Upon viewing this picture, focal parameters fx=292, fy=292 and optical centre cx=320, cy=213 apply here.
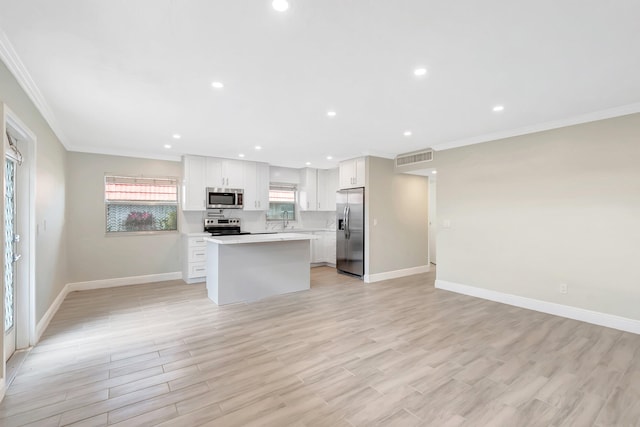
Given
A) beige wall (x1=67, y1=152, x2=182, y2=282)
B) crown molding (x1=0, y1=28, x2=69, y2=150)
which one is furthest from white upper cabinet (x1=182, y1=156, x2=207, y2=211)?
crown molding (x1=0, y1=28, x2=69, y2=150)

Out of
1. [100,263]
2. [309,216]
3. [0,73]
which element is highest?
[0,73]

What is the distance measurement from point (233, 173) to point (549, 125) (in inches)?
220

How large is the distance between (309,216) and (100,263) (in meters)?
4.63

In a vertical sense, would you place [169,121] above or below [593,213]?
above

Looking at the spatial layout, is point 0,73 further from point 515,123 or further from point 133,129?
point 515,123

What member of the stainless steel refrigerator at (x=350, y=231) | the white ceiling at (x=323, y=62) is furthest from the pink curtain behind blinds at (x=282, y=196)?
the white ceiling at (x=323, y=62)

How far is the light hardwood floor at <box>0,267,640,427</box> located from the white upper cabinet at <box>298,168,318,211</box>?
3.73 meters

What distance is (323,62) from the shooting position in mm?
2373

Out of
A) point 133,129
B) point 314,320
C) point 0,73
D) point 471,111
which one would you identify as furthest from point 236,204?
point 471,111

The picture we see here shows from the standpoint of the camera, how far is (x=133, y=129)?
13.9 feet

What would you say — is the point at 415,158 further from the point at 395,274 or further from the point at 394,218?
the point at 395,274

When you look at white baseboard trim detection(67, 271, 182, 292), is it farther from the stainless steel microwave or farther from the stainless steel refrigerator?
the stainless steel refrigerator

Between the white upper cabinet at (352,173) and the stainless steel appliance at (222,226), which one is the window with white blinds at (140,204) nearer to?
the stainless steel appliance at (222,226)

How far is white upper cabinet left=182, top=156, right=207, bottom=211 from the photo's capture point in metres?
5.88
